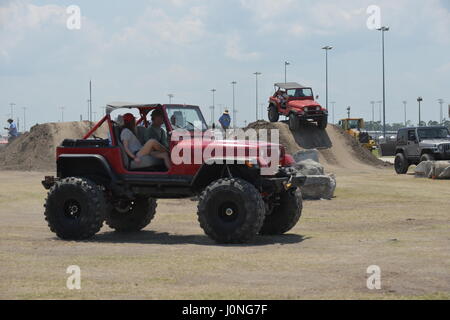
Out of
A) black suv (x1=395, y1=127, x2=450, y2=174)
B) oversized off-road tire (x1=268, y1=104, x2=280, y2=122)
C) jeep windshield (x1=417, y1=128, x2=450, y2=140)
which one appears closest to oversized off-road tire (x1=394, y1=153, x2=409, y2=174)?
black suv (x1=395, y1=127, x2=450, y2=174)

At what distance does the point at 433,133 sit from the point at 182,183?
20.8 m

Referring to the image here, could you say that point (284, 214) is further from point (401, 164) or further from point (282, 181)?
point (401, 164)

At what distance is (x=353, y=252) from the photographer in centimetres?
1131

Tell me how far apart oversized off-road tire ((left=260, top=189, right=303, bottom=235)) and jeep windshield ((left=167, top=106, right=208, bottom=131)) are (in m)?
1.69

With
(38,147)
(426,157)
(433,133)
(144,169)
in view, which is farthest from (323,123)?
(144,169)

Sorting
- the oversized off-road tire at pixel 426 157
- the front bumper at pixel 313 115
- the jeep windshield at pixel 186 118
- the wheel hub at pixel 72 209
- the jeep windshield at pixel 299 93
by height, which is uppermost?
the jeep windshield at pixel 299 93

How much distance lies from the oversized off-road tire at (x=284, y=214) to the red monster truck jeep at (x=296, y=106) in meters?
29.4

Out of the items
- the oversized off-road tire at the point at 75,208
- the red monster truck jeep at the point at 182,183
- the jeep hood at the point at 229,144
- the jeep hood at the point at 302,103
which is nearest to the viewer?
the red monster truck jeep at the point at 182,183

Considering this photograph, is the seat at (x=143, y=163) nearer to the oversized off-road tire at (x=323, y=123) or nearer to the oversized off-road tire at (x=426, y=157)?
the oversized off-road tire at (x=426, y=157)

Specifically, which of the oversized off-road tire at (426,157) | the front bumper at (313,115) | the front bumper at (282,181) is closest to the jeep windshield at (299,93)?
the front bumper at (313,115)

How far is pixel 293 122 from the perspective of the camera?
43.1m

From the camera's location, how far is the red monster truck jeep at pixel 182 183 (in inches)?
476
